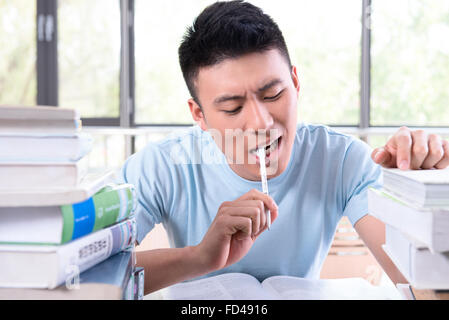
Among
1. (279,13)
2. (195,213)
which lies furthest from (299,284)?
(279,13)

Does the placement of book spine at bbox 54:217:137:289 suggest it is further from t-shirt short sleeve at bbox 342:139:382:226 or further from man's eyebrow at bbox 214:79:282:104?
t-shirt short sleeve at bbox 342:139:382:226

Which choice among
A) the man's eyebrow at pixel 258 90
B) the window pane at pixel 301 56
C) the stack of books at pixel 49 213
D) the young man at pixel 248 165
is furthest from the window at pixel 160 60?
the stack of books at pixel 49 213

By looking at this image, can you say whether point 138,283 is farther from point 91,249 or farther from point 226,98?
point 226,98

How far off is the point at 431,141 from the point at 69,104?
2.99m

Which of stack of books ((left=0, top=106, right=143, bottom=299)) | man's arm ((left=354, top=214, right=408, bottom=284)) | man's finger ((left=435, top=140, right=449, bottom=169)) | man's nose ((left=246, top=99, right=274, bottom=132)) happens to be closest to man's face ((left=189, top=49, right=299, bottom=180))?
man's nose ((left=246, top=99, right=274, bottom=132))

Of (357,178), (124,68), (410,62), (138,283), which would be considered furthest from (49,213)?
(410,62)

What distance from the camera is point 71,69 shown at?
334 centimetres

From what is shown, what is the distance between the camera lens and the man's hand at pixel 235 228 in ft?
2.25

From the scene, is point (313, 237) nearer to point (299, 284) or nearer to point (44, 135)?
point (299, 284)

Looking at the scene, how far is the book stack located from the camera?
18.4 inches

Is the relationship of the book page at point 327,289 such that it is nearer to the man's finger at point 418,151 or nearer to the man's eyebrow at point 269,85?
the man's finger at point 418,151

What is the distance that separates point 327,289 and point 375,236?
338mm

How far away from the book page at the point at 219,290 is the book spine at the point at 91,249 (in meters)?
0.11

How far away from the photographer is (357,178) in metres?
1.09
